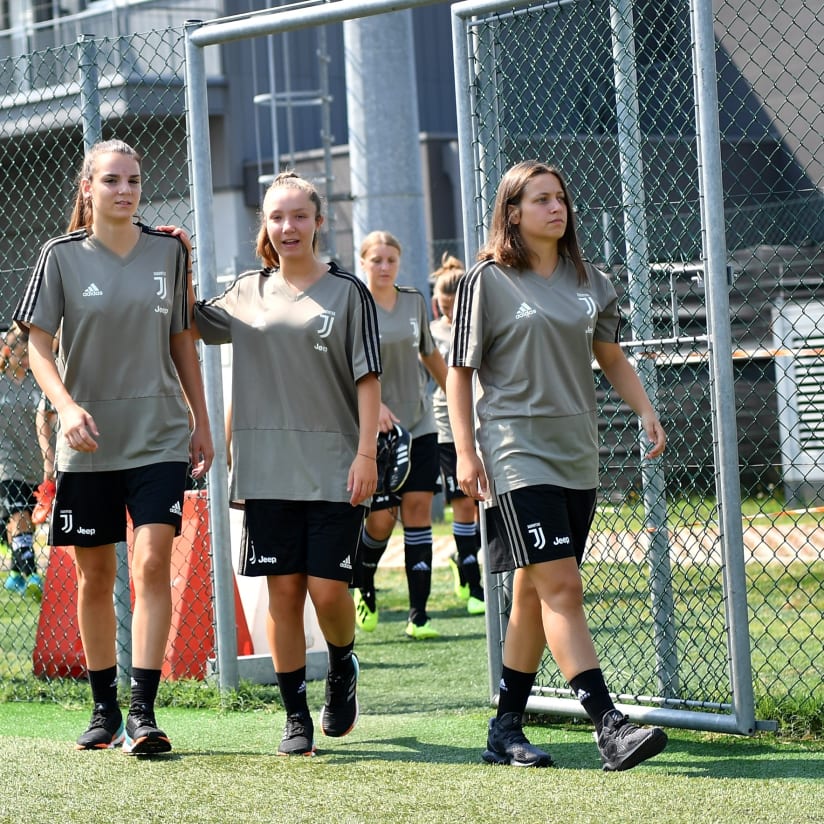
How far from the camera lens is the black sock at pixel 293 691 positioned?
498cm

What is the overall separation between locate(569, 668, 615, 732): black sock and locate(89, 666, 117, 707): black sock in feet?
5.58

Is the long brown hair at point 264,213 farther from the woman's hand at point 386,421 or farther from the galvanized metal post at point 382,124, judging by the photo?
the galvanized metal post at point 382,124

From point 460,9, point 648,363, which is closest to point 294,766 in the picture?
point 648,363

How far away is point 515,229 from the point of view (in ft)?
15.5

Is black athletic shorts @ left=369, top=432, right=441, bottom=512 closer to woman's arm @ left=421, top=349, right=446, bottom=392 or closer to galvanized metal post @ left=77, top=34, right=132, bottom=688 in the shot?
woman's arm @ left=421, top=349, right=446, bottom=392

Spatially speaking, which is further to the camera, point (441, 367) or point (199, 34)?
point (441, 367)

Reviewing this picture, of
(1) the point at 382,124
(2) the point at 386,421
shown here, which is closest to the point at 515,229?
(2) the point at 386,421

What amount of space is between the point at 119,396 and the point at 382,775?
158cm

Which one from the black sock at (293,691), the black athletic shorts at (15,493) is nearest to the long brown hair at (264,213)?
the black sock at (293,691)

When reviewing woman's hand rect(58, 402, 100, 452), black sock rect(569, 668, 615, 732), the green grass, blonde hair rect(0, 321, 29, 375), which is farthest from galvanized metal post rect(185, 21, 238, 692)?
black sock rect(569, 668, 615, 732)

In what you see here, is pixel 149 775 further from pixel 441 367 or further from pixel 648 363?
pixel 441 367

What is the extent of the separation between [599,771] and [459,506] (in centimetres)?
400

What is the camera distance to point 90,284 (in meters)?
4.89

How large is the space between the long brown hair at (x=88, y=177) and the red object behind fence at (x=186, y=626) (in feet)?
5.58
